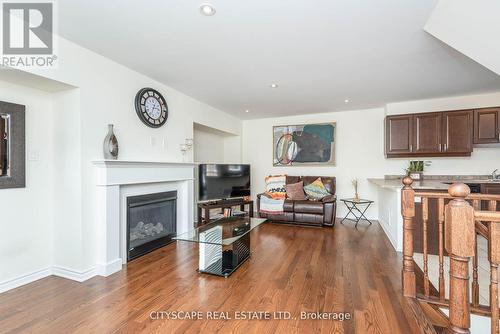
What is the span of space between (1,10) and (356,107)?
5.24 metres

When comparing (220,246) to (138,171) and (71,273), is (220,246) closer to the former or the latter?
(138,171)

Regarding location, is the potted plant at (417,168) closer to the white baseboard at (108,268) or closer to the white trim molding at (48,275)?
the white baseboard at (108,268)

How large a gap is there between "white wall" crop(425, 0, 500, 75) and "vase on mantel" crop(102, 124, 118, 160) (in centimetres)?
327

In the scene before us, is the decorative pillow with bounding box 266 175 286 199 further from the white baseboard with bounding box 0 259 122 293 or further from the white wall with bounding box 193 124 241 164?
the white baseboard with bounding box 0 259 122 293

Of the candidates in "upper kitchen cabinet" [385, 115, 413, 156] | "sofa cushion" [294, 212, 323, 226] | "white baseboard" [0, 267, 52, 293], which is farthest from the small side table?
"white baseboard" [0, 267, 52, 293]

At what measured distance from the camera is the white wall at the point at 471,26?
1645 millimetres

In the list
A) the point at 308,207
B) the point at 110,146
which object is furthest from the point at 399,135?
the point at 110,146

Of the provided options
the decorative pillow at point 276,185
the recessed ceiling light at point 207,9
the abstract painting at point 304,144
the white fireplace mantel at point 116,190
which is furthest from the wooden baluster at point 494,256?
the abstract painting at point 304,144

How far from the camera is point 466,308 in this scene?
119 cm

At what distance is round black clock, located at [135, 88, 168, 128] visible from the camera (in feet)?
10.6

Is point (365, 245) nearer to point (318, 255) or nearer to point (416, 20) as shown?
point (318, 255)

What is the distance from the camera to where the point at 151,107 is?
3.42m

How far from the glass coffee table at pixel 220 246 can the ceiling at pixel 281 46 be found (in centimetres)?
201

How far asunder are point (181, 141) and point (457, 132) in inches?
185
